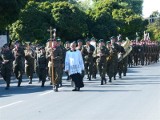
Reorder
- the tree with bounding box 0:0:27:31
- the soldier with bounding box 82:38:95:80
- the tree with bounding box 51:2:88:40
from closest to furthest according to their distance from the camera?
the soldier with bounding box 82:38:95:80
the tree with bounding box 0:0:27:31
the tree with bounding box 51:2:88:40

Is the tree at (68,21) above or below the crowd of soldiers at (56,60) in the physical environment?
above

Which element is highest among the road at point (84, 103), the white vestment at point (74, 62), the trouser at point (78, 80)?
the white vestment at point (74, 62)

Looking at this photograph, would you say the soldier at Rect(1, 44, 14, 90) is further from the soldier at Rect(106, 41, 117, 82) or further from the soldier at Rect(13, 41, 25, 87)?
the soldier at Rect(106, 41, 117, 82)

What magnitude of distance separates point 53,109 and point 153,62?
113ft

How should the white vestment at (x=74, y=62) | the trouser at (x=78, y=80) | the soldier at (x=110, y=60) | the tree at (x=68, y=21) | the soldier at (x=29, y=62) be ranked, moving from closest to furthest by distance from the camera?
the trouser at (x=78, y=80) → the white vestment at (x=74, y=62) → the soldier at (x=110, y=60) → the soldier at (x=29, y=62) → the tree at (x=68, y=21)

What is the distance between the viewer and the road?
44.0 ft

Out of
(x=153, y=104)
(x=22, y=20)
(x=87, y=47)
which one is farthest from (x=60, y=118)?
(x=22, y=20)

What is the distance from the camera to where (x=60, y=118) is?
13.0 m

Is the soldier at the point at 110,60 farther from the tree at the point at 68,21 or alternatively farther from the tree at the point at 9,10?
the tree at the point at 68,21

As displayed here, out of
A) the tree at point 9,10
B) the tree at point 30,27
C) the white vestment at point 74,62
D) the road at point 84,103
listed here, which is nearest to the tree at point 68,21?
the tree at point 30,27

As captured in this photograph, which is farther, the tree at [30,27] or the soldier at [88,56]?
the tree at [30,27]

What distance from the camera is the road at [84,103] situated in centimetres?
1340

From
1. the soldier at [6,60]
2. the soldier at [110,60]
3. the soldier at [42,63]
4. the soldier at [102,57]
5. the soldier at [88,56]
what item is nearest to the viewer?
the soldier at [6,60]

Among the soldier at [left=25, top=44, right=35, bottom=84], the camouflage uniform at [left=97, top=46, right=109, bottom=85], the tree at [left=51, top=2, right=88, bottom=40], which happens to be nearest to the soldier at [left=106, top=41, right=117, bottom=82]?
the camouflage uniform at [left=97, top=46, right=109, bottom=85]
